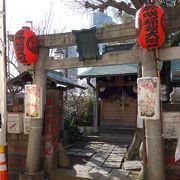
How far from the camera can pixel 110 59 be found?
7.20 metres

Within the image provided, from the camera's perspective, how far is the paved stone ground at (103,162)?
812cm

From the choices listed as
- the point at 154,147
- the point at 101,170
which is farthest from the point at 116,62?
the point at 101,170

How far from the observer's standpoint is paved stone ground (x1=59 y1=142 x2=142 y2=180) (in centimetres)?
812

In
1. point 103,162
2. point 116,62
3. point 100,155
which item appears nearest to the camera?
point 116,62

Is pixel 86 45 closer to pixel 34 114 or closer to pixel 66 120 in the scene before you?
pixel 34 114

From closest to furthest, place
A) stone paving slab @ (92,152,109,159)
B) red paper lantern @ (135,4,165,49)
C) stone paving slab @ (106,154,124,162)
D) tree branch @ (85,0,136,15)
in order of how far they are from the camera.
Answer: red paper lantern @ (135,4,165,49)
stone paving slab @ (106,154,124,162)
stone paving slab @ (92,152,109,159)
tree branch @ (85,0,136,15)

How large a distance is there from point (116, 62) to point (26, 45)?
2.61 metres

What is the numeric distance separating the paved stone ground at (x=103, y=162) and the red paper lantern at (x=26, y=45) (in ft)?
12.2

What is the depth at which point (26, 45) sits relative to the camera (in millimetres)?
7750

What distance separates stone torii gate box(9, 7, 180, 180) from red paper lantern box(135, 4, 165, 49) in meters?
0.44

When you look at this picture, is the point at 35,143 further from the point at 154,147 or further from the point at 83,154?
the point at 83,154

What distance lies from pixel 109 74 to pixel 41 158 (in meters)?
7.15

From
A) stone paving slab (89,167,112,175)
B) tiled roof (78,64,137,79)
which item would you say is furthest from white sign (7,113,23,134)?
tiled roof (78,64,137,79)

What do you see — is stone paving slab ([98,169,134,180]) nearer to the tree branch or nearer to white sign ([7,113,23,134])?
white sign ([7,113,23,134])
